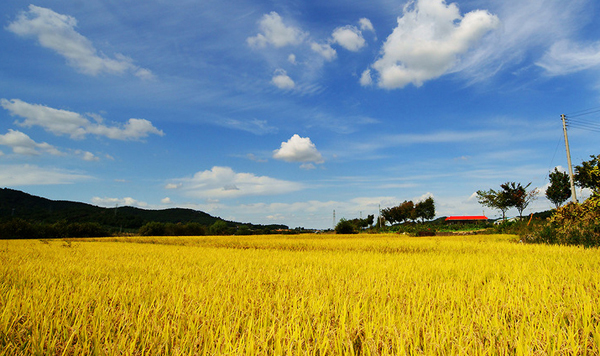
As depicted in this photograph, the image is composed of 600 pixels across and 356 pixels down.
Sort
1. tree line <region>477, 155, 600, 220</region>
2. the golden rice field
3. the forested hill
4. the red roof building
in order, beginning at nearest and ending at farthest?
the golden rice field, tree line <region>477, 155, 600, 220</region>, the forested hill, the red roof building

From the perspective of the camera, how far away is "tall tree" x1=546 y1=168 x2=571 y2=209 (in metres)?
48.7

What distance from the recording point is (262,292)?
4.24 metres

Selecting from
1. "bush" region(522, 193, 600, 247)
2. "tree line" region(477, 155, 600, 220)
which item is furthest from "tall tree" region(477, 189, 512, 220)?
"bush" region(522, 193, 600, 247)

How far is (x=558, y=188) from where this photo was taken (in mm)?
49156

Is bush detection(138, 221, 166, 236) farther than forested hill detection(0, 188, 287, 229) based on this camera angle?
No

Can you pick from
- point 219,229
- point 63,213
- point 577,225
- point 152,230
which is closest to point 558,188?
point 577,225

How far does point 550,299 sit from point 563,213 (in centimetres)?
1455

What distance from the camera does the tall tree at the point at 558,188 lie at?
160ft

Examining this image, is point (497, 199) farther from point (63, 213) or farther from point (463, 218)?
point (63, 213)

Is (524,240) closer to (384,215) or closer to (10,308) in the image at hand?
(10,308)

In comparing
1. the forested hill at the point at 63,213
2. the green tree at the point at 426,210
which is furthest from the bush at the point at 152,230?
the green tree at the point at 426,210

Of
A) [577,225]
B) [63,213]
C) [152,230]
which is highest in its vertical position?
[63,213]

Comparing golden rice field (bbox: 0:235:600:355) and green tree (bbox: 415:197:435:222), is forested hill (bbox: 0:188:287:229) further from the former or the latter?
golden rice field (bbox: 0:235:600:355)

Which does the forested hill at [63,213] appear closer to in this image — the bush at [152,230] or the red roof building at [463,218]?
the bush at [152,230]
